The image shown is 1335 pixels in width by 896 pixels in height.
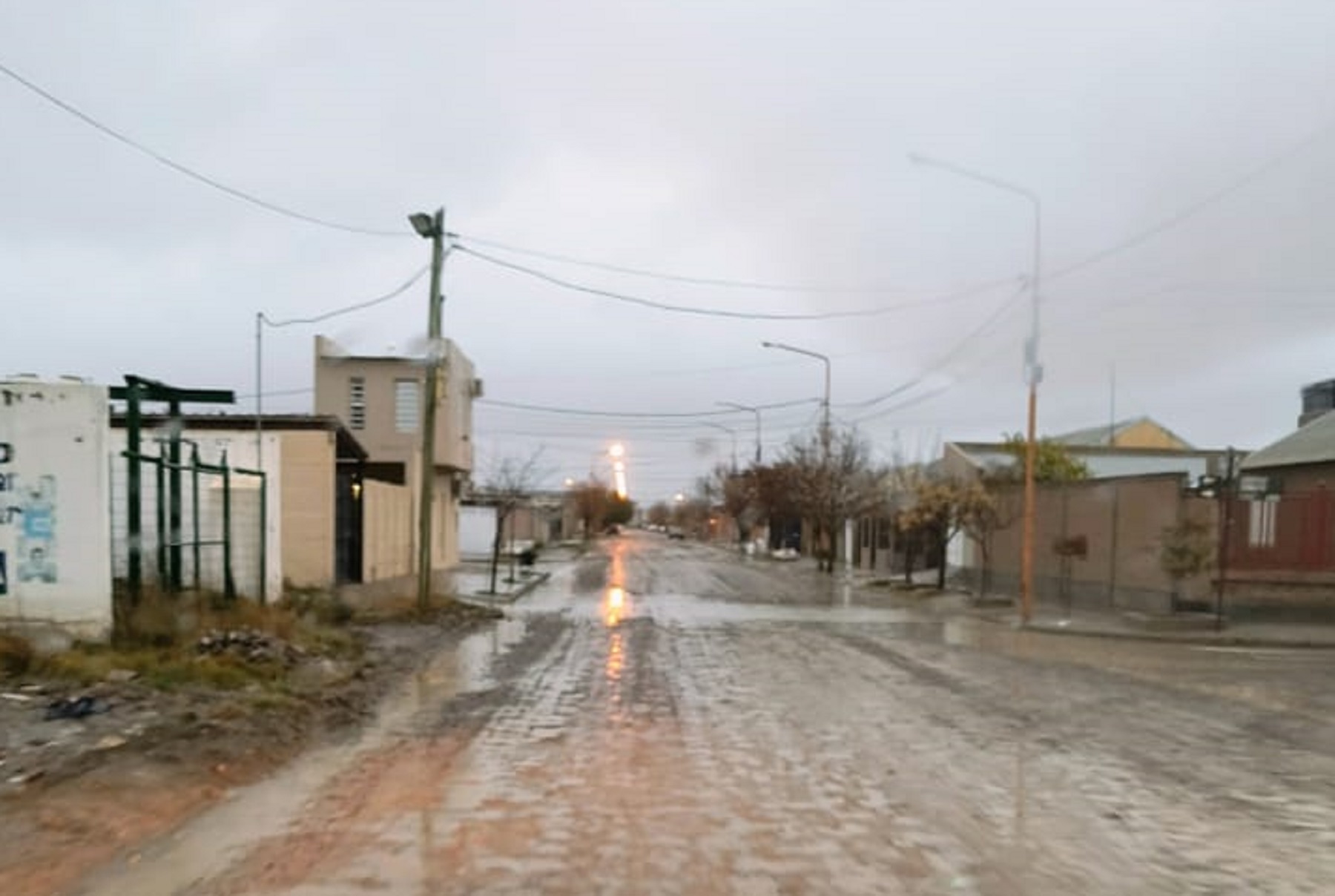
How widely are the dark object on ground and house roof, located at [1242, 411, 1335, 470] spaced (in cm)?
3265

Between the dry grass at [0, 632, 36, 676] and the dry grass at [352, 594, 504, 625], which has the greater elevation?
the dry grass at [0, 632, 36, 676]

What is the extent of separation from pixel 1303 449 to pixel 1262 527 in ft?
41.2

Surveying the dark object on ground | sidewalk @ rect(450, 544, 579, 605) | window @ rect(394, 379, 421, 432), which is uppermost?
window @ rect(394, 379, 421, 432)

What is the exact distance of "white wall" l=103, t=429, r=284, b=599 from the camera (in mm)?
16906

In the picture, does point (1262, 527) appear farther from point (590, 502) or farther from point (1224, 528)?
point (590, 502)

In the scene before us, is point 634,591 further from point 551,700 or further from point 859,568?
point 859,568

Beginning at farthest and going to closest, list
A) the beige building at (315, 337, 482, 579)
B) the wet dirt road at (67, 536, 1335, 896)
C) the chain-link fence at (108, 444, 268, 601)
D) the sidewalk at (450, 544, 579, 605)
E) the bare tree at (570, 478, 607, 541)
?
the bare tree at (570, 478, 607, 541) < the beige building at (315, 337, 482, 579) < the sidewalk at (450, 544, 579, 605) < the chain-link fence at (108, 444, 268, 601) < the wet dirt road at (67, 536, 1335, 896)

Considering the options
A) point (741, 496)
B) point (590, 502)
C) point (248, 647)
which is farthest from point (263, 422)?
point (590, 502)

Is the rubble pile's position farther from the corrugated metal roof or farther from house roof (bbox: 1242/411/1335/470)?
the corrugated metal roof

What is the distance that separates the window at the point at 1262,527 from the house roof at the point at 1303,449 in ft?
31.3

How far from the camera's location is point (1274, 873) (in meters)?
5.82

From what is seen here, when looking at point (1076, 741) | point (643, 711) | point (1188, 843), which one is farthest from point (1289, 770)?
point (643, 711)

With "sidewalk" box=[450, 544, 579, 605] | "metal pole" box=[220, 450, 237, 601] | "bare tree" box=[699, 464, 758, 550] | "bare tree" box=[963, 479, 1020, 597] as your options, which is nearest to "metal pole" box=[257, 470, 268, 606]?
"metal pole" box=[220, 450, 237, 601]

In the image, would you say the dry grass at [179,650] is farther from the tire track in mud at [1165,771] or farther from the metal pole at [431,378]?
the tire track in mud at [1165,771]
